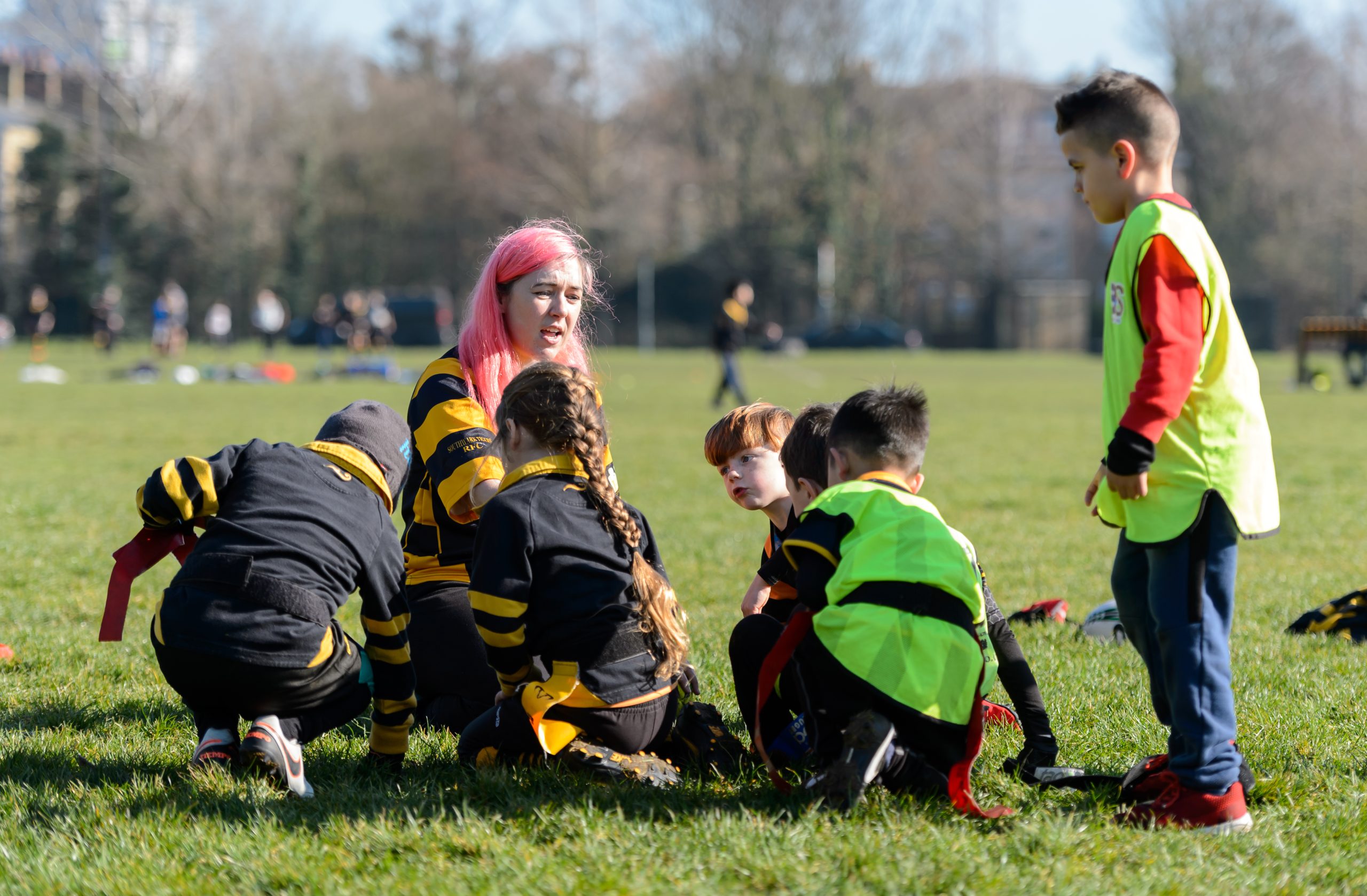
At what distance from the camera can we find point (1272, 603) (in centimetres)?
617

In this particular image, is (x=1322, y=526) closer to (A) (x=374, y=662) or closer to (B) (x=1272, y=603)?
(B) (x=1272, y=603)

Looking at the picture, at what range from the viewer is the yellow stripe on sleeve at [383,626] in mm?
3645

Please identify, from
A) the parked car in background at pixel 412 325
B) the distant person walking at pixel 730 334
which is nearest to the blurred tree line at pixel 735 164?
the parked car in background at pixel 412 325

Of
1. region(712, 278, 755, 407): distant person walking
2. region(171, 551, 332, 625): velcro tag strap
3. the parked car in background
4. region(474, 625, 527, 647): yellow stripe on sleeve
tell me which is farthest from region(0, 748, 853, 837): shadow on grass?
the parked car in background

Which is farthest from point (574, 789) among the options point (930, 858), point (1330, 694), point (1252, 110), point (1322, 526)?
point (1252, 110)

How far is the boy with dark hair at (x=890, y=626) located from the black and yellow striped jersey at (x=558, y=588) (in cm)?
50

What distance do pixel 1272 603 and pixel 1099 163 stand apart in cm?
368

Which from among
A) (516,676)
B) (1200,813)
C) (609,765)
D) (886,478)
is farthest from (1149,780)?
(516,676)

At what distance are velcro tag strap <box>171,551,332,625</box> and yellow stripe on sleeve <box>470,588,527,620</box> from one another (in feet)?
1.38

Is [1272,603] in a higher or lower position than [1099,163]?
→ lower

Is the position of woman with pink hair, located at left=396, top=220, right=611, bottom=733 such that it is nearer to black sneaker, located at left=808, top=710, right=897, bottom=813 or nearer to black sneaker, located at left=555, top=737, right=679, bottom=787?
black sneaker, located at left=555, top=737, right=679, bottom=787

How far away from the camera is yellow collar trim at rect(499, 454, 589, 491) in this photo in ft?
11.5

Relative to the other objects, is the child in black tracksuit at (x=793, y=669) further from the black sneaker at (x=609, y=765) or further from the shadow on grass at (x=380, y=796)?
the black sneaker at (x=609, y=765)

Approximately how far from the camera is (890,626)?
3.22 meters
